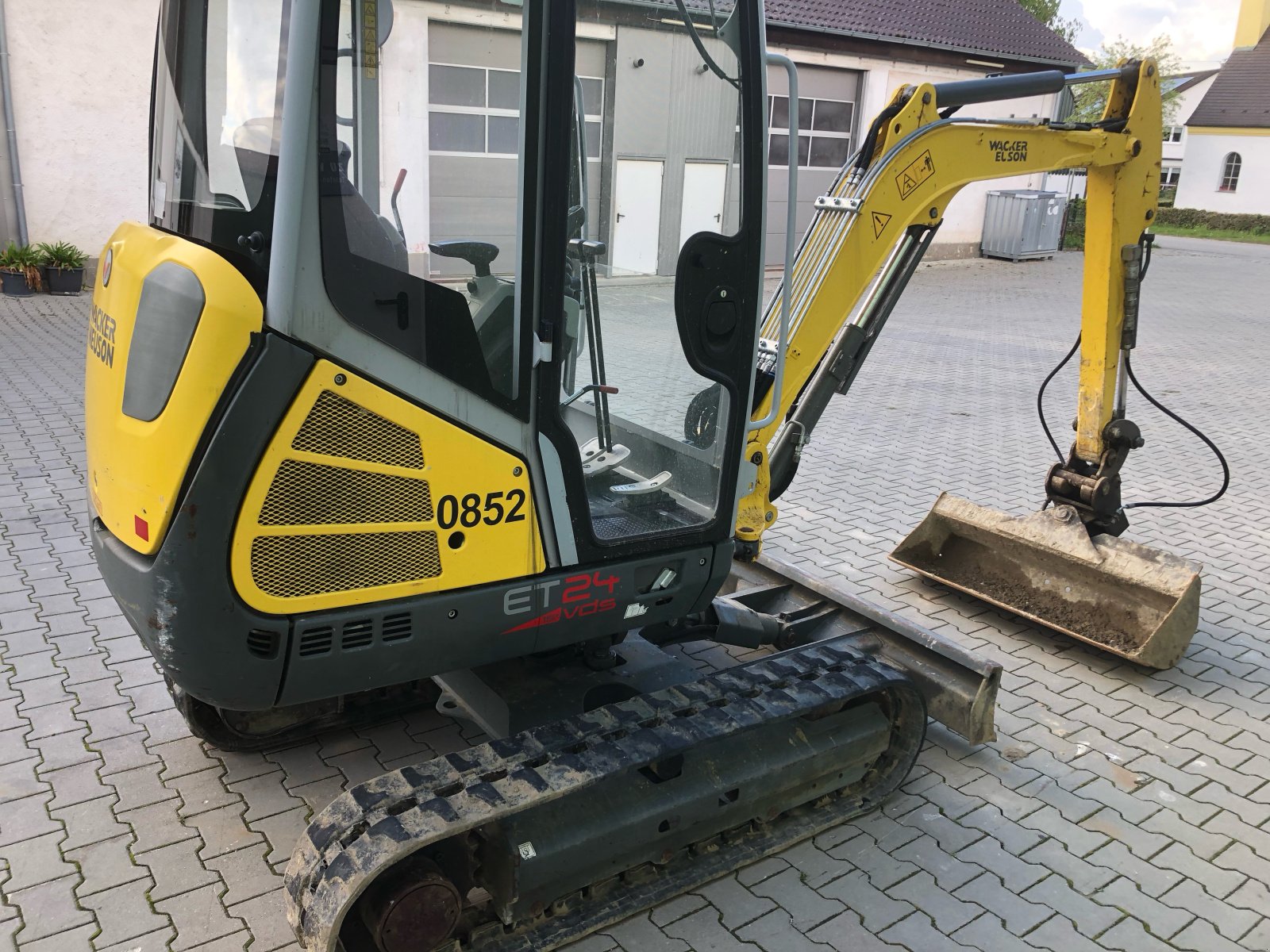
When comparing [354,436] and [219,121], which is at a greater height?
[219,121]

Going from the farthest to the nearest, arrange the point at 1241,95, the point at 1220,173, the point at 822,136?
the point at 1241,95, the point at 1220,173, the point at 822,136

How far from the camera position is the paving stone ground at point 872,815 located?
311 cm

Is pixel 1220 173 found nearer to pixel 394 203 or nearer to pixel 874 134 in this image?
pixel 874 134

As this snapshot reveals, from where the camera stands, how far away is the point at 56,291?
1207cm

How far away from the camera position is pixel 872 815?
3.69 m

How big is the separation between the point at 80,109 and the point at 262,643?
1182cm

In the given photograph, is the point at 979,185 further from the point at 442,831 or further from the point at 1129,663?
the point at 442,831

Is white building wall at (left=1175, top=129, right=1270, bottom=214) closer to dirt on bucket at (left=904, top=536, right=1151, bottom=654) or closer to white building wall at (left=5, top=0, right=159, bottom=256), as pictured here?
white building wall at (left=5, top=0, right=159, bottom=256)

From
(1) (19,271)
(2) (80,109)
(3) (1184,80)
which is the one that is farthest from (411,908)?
(3) (1184,80)

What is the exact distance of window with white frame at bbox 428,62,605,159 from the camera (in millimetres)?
2627

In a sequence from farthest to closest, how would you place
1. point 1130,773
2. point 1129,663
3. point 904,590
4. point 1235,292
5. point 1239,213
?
point 1239,213 < point 1235,292 < point 904,590 < point 1129,663 < point 1130,773

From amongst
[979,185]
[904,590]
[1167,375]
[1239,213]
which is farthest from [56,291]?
[1239,213]

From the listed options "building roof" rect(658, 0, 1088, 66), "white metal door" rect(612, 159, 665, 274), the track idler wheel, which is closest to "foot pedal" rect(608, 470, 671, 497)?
"white metal door" rect(612, 159, 665, 274)

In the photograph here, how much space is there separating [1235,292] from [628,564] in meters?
19.8
